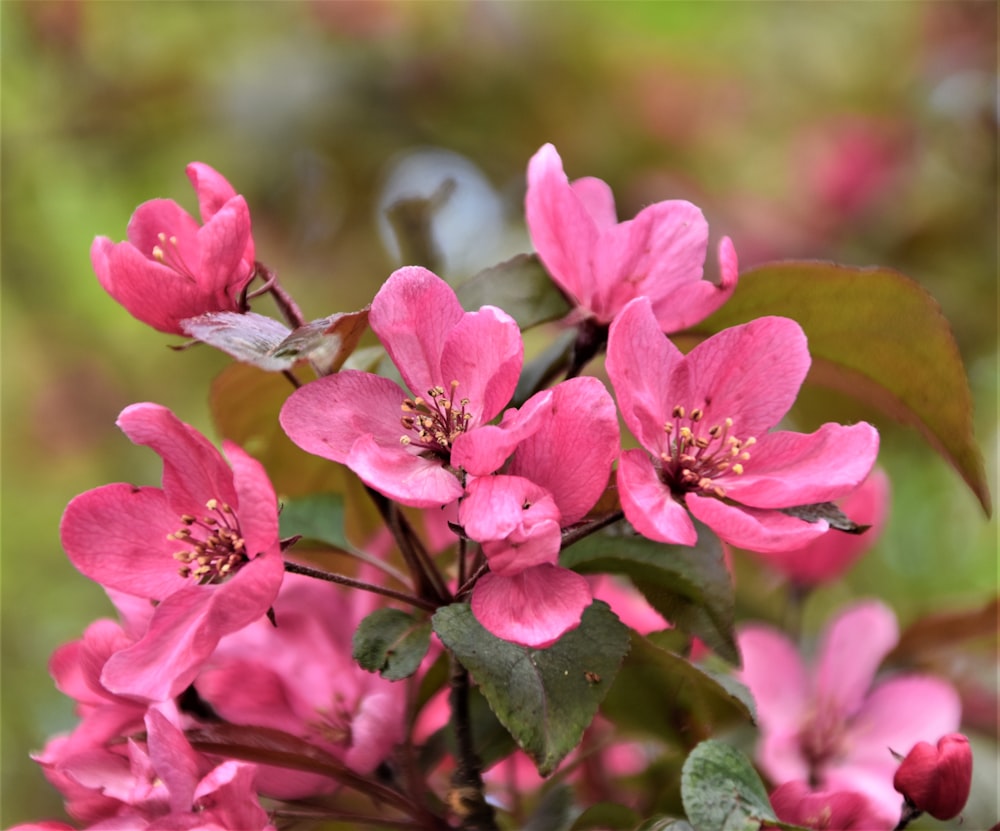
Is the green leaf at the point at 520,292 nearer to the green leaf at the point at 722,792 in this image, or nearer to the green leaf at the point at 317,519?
the green leaf at the point at 317,519

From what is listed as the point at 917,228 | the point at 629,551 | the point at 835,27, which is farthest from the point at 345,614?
the point at 835,27

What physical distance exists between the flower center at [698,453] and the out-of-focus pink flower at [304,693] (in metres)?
0.23

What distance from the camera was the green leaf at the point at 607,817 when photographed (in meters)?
0.64

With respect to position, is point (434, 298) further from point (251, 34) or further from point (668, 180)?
point (251, 34)

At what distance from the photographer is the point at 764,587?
1.22 m

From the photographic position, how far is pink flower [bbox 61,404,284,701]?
1.78ft

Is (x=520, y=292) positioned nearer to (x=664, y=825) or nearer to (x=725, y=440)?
(x=725, y=440)

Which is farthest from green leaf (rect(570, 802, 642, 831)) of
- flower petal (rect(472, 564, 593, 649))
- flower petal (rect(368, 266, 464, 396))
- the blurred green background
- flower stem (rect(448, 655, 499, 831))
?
the blurred green background

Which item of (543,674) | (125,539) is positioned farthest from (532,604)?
(125,539)

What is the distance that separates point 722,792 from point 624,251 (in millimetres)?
317

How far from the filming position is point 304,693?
70cm

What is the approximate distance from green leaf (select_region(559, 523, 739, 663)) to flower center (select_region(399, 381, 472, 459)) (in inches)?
4.3

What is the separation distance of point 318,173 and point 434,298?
1.63m

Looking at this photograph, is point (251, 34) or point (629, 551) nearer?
point (629, 551)
